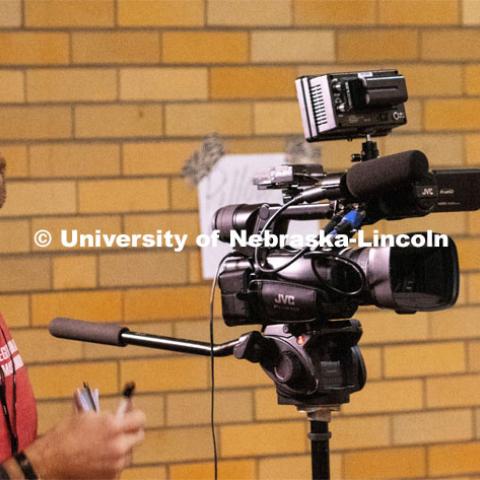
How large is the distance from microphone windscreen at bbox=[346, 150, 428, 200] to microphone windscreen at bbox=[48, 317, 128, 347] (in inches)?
20.3

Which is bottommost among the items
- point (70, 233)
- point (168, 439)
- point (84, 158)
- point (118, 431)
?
point (168, 439)

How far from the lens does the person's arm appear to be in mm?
1396

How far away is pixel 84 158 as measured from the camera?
8.62 feet

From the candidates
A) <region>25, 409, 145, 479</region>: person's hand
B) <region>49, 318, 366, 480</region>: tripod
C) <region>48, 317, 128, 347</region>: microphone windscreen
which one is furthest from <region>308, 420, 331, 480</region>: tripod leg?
<region>25, 409, 145, 479</region>: person's hand

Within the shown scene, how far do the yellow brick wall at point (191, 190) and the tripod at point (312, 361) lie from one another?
81 cm

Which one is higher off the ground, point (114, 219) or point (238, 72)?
point (238, 72)

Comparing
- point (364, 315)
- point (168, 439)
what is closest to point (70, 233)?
point (168, 439)

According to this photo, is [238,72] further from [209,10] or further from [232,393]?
[232,393]

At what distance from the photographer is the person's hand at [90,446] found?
4.58ft

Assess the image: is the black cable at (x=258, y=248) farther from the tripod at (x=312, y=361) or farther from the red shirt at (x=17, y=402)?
the red shirt at (x=17, y=402)

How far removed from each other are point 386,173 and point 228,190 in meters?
1.14

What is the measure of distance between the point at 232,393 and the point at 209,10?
917 millimetres

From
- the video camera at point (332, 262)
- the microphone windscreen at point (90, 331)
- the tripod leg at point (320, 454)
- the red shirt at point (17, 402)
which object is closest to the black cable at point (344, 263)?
the video camera at point (332, 262)

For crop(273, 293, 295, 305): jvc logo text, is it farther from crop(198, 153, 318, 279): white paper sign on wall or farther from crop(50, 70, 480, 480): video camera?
crop(198, 153, 318, 279): white paper sign on wall
